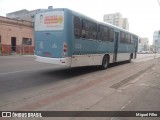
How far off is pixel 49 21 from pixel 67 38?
1.54 m

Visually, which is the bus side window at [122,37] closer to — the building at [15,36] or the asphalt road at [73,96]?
the asphalt road at [73,96]

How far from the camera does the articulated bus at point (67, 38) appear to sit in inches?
397

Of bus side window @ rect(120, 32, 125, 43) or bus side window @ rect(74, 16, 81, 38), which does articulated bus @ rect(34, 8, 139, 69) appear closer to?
bus side window @ rect(74, 16, 81, 38)

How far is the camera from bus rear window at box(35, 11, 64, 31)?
10156mm

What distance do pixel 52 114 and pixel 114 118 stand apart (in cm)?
157

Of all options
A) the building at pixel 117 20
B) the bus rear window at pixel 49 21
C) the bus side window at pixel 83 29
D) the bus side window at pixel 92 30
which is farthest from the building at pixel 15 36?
the building at pixel 117 20

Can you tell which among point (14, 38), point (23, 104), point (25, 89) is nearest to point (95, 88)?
point (25, 89)

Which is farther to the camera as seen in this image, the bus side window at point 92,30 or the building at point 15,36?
the building at point 15,36

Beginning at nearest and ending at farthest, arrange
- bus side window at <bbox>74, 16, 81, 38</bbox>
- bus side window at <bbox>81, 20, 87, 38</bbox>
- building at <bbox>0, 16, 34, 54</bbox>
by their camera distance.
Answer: bus side window at <bbox>74, 16, 81, 38</bbox>, bus side window at <bbox>81, 20, 87, 38</bbox>, building at <bbox>0, 16, 34, 54</bbox>

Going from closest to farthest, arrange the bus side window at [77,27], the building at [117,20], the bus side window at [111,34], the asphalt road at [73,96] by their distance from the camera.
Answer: the asphalt road at [73,96] < the bus side window at [77,27] < the bus side window at [111,34] < the building at [117,20]

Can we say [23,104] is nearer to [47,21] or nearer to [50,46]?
[50,46]

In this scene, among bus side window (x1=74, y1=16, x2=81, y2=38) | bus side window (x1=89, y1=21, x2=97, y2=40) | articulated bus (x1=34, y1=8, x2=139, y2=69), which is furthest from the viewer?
bus side window (x1=89, y1=21, x2=97, y2=40)

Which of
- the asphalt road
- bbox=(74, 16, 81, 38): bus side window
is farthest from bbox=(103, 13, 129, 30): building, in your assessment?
the asphalt road

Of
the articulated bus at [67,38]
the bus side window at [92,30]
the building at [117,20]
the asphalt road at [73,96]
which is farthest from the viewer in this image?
the building at [117,20]
